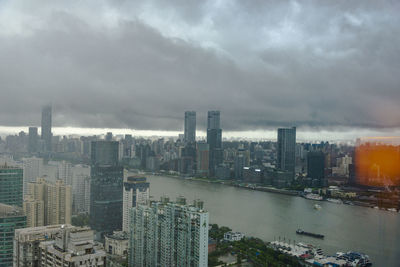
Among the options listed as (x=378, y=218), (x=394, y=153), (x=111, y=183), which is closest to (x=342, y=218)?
(x=378, y=218)

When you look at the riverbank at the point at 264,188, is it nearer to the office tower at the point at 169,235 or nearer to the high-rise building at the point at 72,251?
the office tower at the point at 169,235

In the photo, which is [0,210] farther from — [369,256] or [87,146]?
[369,256]

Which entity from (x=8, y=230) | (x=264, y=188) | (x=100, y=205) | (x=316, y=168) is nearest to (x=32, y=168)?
(x=100, y=205)

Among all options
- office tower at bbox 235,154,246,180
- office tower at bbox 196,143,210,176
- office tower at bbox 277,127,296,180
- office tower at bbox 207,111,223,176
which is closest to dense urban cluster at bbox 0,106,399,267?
office tower at bbox 277,127,296,180

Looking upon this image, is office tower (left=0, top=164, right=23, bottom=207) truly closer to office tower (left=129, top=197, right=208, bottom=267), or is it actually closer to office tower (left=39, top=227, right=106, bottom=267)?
office tower (left=129, top=197, right=208, bottom=267)

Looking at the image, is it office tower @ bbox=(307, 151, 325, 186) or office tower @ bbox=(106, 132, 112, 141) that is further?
office tower @ bbox=(307, 151, 325, 186)

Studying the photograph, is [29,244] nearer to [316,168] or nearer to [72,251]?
[72,251]
